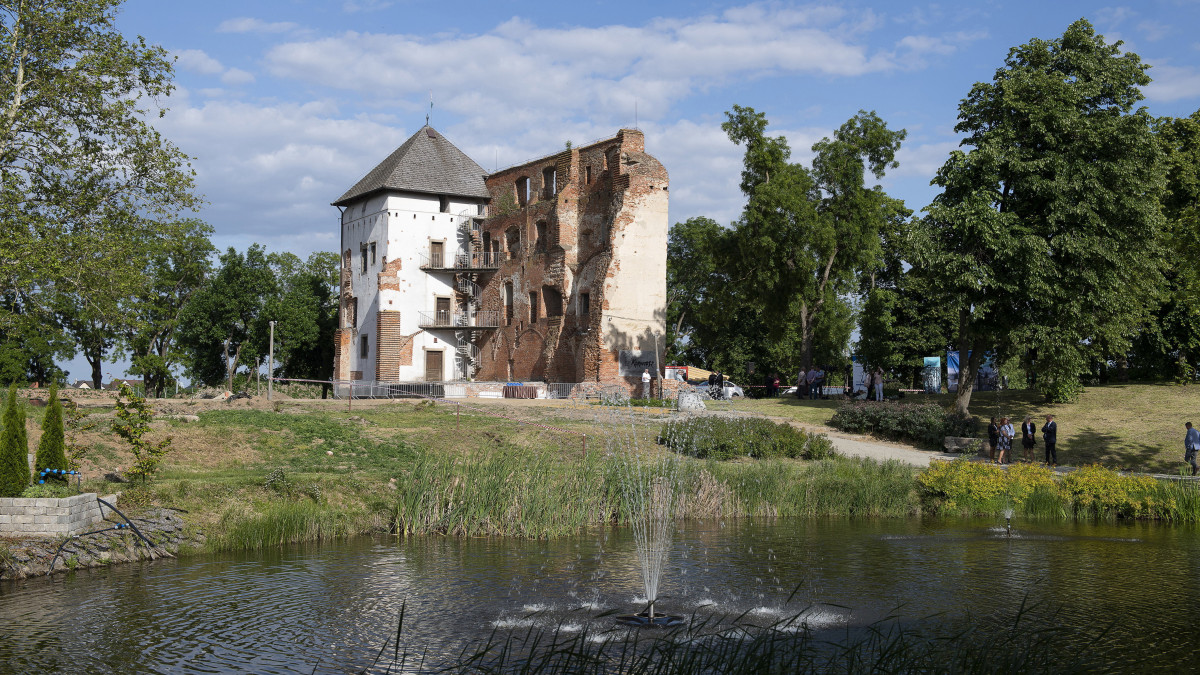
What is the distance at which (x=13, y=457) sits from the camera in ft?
45.9

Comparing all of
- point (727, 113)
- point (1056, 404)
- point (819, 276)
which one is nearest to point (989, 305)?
point (1056, 404)

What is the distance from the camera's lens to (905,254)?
1308 inches

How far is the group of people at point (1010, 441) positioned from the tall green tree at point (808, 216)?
15206 mm

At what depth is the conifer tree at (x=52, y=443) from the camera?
14922 millimetres

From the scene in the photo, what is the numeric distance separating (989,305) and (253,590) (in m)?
26.9

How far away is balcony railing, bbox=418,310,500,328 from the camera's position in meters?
52.5

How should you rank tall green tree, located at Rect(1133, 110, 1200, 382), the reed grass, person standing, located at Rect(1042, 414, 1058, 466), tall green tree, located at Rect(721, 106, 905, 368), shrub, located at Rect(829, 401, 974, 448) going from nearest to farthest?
the reed grass < person standing, located at Rect(1042, 414, 1058, 466) < shrub, located at Rect(829, 401, 974, 448) < tall green tree, located at Rect(1133, 110, 1200, 382) < tall green tree, located at Rect(721, 106, 905, 368)

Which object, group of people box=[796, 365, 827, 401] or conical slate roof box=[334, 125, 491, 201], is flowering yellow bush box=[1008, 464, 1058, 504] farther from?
conical slate roof box=[334, 125, 491, 201]

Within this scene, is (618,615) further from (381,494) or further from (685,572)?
(381,494)

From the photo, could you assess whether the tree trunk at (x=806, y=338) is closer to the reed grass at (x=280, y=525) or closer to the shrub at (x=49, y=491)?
the reed grass at (x=280, y=525)

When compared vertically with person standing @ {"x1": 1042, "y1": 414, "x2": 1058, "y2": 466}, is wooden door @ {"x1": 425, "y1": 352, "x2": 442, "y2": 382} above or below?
above

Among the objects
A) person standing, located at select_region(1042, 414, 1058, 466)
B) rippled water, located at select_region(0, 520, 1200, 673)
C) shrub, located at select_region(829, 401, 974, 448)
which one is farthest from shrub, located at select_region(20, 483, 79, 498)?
shrub, located at select_region(829, 401, 974, 448)

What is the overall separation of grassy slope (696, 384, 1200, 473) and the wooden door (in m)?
19.3

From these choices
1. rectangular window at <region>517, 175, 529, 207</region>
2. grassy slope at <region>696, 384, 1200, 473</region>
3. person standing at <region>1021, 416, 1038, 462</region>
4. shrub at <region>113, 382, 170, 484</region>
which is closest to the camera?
shrub at <region>113, 382, 170, 484</region>
